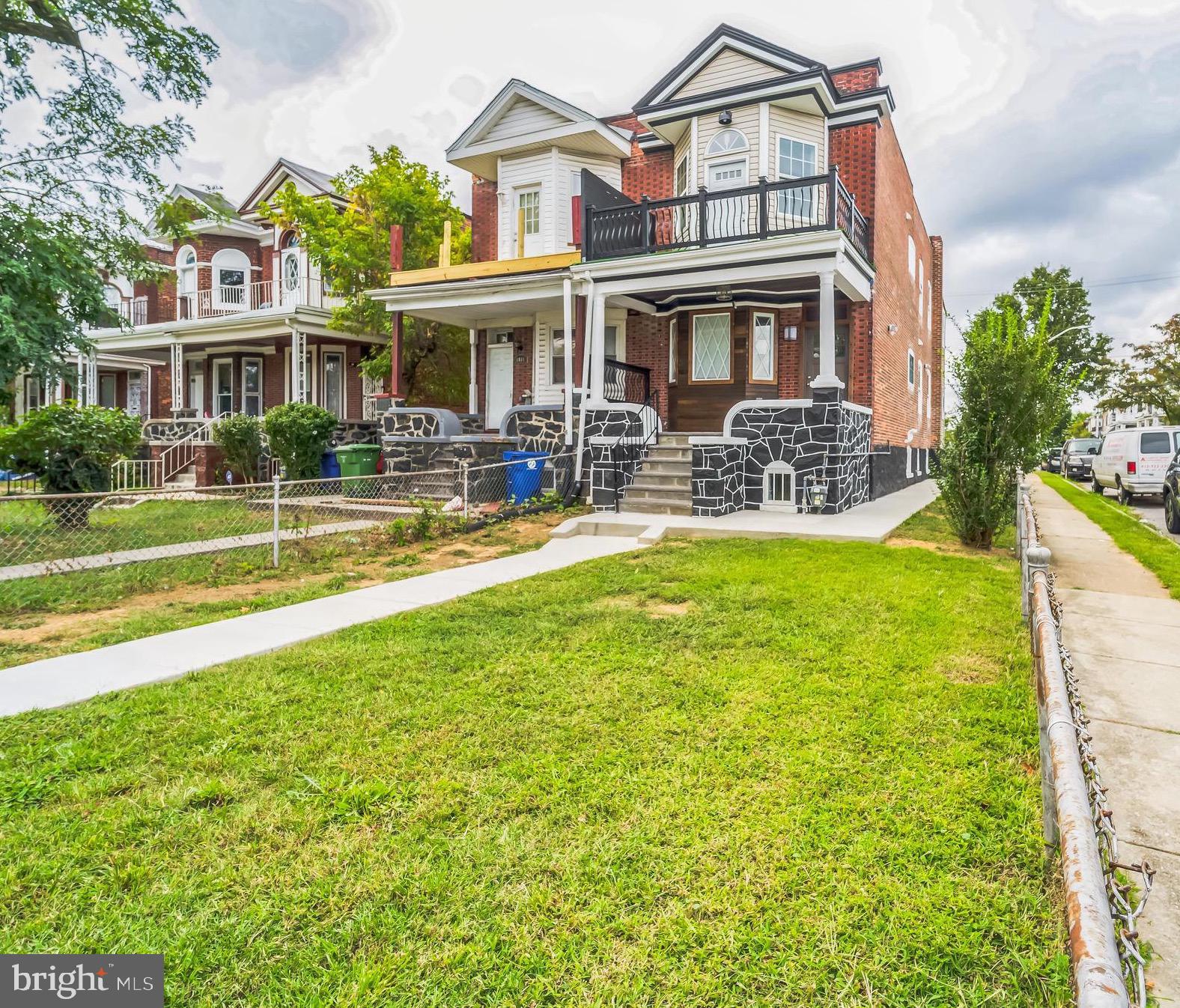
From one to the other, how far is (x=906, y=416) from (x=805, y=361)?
19.9ft

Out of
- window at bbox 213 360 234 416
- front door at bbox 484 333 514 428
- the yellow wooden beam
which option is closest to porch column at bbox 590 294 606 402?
the yellow wooden beam

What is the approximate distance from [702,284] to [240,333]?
14261 millimetres

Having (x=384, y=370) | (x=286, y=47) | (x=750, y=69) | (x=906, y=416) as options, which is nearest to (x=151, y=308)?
(x=384, y=370)

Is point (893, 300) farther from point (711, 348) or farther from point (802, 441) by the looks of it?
point (802, 441)

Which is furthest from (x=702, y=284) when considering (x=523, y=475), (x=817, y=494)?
(x=523, y=475)

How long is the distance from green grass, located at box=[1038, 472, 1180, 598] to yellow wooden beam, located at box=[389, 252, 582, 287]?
1023 centimetres

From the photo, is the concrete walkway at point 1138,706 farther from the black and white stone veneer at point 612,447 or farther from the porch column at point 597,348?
the porch column at point 597,348

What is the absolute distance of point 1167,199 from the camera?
29.1 m

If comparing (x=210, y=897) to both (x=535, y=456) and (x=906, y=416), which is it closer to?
(x=535, y=456)

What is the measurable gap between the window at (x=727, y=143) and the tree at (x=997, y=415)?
25.7 feet

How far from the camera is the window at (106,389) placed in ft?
93.4

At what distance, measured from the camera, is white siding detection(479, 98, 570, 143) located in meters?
16.5

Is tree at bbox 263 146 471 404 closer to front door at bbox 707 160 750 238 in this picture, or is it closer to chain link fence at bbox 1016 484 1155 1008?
front door at bbox 707 160 750 238

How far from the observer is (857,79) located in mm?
15656
